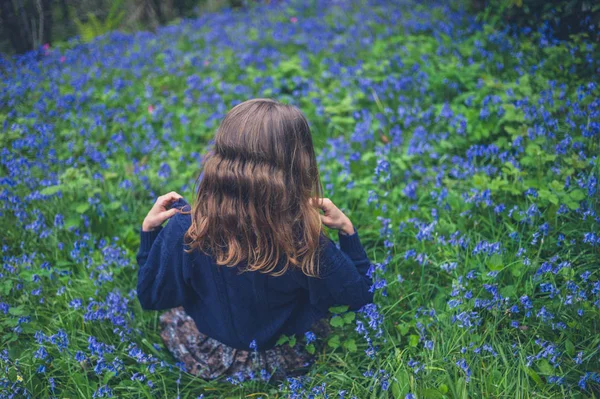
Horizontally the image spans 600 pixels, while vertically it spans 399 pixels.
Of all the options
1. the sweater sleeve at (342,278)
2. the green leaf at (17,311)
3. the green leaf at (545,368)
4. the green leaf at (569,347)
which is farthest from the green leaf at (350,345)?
the green leaf at (17,311)

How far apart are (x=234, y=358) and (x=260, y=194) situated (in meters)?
1.05

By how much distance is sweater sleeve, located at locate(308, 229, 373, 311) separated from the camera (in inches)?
77.4

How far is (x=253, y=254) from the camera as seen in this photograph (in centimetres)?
192

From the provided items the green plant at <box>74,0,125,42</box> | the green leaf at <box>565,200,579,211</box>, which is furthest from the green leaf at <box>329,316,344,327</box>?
the green plant at <box>74,0,125,42</box>

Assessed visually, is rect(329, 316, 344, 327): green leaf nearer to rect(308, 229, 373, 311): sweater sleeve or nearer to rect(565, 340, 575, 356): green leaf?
rect(308, 229, 373, 311): sweater sleeve

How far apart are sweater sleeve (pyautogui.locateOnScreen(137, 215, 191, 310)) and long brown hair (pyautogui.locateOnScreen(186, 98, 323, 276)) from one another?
122 millimetres

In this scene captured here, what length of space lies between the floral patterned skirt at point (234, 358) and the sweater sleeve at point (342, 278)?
1.16 ft

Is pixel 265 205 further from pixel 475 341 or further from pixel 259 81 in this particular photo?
pixel 259 81

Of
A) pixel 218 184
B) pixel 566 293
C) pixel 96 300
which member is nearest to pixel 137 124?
pixel 96 300

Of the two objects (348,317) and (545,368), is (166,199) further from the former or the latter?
(545,368)

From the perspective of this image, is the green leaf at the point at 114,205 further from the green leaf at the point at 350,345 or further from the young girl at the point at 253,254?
the green leaf at the point at 350,345

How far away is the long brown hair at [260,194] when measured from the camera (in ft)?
5.90

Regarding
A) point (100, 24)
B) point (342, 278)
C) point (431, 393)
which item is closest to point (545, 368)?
point (431, 393)

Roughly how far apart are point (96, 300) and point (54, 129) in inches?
97.7
